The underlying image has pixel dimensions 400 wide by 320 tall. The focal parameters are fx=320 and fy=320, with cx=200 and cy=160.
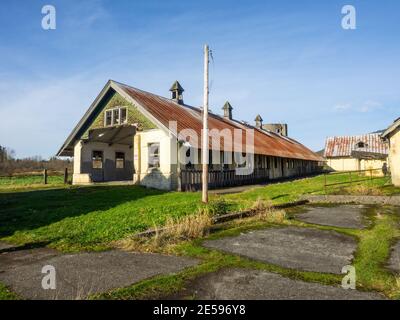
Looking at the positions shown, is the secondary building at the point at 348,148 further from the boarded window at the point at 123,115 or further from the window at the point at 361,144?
the boarded window at the point at 123,115

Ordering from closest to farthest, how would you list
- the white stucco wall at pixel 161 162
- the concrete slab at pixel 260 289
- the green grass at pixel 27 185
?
the concrete slab at pixel 260 289 < the white stucco wall at pixel 161 162 < the green grass at pixel 27 185

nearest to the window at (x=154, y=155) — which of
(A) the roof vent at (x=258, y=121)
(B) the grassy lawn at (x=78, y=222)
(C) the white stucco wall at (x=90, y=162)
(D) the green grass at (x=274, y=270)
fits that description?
(C) the white stucco wall at (x=90, y=162)

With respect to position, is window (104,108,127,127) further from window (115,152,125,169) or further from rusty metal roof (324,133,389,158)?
rusty metal roof (324,133,389,158)

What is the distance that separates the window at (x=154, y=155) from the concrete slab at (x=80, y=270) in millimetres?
13422

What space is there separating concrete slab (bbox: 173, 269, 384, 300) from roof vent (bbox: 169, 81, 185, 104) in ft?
76.8

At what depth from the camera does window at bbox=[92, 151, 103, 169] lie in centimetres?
2461

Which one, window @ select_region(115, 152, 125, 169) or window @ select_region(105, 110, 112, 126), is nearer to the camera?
window @ select_region(105, 110, 112, 126)

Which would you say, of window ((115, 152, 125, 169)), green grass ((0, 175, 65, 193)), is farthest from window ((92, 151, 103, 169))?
green grass ((0, 175, 65, 193))

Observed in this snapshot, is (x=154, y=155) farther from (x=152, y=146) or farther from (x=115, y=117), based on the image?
(x=115, y=117)

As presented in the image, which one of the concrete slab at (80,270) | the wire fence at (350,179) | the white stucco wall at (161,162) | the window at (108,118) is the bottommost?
the concrete slab at (80,270)

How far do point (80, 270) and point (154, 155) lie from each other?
15066mm

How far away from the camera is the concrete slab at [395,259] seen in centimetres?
474
